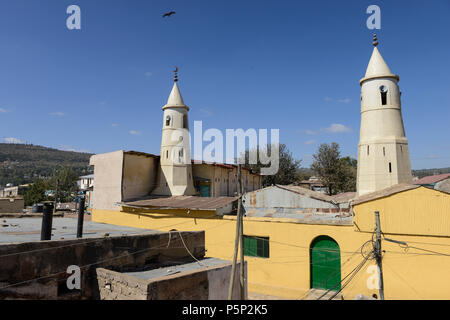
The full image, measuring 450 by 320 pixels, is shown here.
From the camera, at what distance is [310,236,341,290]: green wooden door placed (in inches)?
512

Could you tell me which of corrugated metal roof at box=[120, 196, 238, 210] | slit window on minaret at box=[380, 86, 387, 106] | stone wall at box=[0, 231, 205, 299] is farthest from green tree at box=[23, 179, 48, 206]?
slit window on minaret at box=[380, 86, 387, 106]

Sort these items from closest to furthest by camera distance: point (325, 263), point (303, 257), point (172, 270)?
point (172, 270), point (325, 263), point (303, 257)

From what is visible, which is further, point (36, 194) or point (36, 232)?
point (36, 194)

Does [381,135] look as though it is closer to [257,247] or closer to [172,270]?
[257,247]

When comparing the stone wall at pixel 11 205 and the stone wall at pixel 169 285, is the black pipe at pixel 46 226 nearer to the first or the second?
the stone wall at pixel 169 285

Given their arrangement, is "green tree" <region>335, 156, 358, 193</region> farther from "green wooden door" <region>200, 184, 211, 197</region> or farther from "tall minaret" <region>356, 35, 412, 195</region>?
"green wooden door" <region>200, 184, 211, 197</region>

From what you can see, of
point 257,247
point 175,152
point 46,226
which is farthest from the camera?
point 175,152

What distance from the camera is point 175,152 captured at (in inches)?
869

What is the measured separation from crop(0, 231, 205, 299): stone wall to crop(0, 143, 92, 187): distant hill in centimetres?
9370

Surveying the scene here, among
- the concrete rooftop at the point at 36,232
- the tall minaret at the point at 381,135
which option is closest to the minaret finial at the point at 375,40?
the tall minaret at the point at 381,135

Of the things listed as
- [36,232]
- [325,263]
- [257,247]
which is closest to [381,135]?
[325,263]

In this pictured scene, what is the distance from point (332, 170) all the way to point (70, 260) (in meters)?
31.5

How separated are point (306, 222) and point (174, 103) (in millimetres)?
14239
